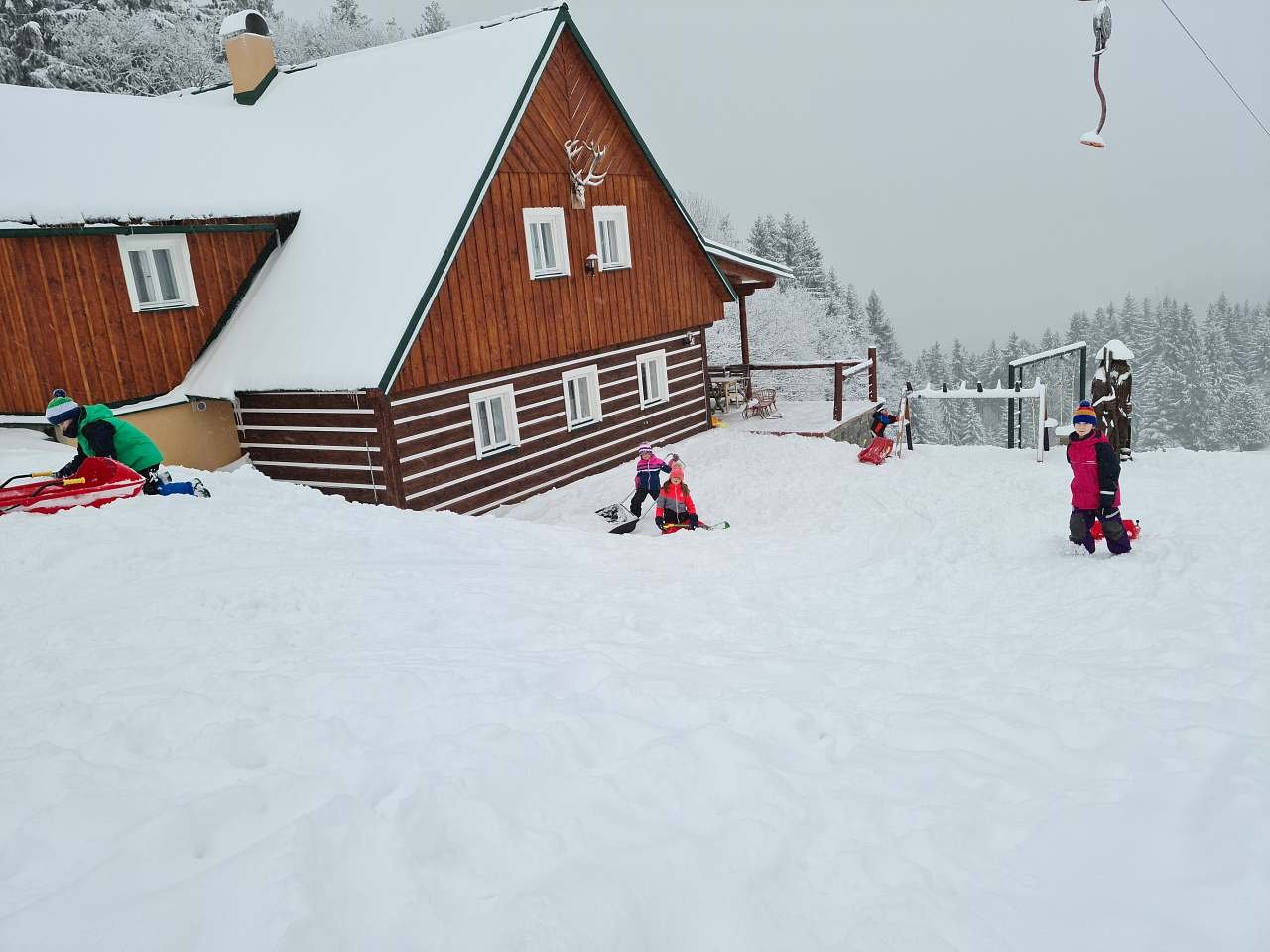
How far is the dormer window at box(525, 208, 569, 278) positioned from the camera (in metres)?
14.8

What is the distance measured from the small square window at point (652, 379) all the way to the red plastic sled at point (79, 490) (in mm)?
11390

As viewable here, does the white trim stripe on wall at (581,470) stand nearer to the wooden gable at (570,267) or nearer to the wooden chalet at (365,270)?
the wooden chalet at (365,270)

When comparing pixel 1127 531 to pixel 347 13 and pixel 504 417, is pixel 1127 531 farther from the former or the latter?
pixel 347 13

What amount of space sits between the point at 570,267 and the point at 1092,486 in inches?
406

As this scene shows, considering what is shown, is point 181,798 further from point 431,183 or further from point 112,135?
point 112,135

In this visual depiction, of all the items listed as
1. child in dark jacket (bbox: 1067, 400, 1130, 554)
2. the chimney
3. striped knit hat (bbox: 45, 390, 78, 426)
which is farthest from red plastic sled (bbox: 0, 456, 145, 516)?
→ the chimney

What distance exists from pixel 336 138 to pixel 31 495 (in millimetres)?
11069

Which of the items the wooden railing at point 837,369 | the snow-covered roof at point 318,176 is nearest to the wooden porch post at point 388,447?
the snow-covered roof at point 318,176

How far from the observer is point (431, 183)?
13.8 metres

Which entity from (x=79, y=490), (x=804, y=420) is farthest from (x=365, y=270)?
(x=804, y=420)

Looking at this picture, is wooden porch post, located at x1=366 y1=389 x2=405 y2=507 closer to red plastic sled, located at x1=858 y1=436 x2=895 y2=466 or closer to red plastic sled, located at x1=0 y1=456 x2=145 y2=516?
red plastic sled, located at x1=0 y1=456 x2=145 y2=516

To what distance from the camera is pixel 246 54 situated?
1827 centimetres

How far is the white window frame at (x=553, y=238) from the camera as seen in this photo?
48.3 ft

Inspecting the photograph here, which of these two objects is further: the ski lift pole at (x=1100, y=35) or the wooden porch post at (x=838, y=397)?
the wooden porch post at (x=838, y=397)
